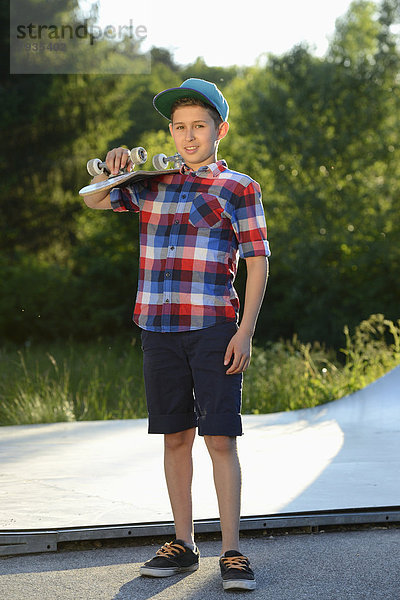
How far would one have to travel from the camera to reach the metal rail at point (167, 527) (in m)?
2.86

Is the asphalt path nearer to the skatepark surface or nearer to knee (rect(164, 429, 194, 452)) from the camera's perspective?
the skatepark surface

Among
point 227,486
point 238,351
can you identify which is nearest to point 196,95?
point 238,351

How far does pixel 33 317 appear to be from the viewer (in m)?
16.8

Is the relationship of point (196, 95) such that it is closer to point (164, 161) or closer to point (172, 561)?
point (164, 161)

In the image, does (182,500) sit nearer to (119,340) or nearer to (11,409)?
(11,409)

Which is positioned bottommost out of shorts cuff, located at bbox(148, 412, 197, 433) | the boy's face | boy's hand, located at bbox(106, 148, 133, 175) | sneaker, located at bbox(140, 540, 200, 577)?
sneaker, located at bbox(140, 540, 200, 577)

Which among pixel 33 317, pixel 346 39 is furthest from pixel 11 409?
pixel 346 39

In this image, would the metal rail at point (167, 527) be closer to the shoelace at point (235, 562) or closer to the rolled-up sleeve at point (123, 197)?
the shoelace at point (235, 562)

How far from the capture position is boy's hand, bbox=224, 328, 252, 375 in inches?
97.5

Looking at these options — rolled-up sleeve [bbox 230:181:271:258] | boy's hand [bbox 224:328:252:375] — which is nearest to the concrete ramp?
boy's hand [bbox 224:328:252:375]

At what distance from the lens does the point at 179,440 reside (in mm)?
2670

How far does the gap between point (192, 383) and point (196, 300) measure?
0.92 ft

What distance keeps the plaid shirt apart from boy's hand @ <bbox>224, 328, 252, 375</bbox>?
0.08 m

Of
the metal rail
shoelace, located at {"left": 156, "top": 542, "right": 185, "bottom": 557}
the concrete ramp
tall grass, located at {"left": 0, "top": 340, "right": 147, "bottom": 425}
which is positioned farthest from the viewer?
tall grass, located at {"left": 0, "top": 340, "right": 147, "bottom": 425}
